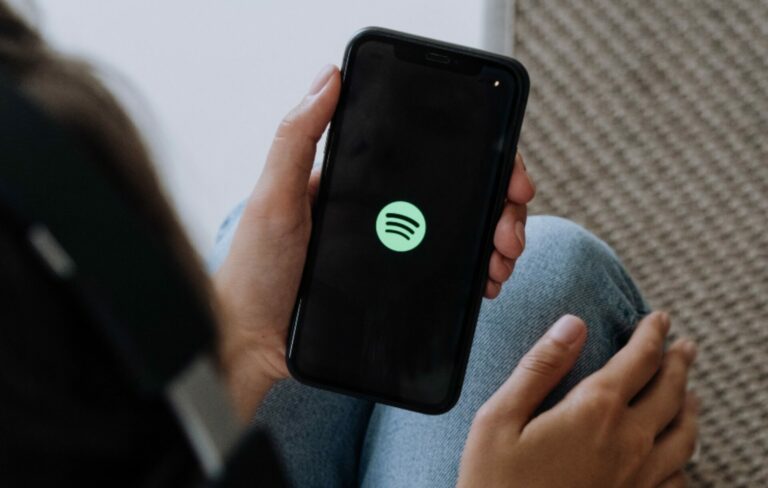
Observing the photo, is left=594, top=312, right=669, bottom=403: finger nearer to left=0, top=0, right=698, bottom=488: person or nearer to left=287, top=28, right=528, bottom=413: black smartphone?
left=0, top=0, right=698, bottom=488: person

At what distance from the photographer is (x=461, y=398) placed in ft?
2.04

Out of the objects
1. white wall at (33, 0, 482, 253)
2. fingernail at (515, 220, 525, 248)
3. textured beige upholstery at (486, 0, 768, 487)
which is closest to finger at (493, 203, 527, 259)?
fingernail at (515, 220, 525, 248)

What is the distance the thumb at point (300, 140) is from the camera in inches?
22.7

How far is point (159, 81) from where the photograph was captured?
1059 millimetres

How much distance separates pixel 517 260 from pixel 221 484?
47 centimetres

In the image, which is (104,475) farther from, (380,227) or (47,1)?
(47,1)

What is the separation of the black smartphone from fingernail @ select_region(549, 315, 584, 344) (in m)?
0.06

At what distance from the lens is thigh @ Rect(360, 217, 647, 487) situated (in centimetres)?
60

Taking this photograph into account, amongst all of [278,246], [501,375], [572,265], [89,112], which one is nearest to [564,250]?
[572,265]

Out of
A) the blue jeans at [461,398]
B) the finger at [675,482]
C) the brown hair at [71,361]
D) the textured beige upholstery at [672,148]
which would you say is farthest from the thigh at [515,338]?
the brown hair at [71,361]

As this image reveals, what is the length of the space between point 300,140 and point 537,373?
24 centimetres

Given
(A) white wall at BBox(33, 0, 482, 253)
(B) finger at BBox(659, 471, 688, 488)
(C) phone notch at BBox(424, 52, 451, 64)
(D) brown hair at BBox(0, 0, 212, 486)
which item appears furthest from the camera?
(A) white wall at BBox(33, 0, 482, 253)

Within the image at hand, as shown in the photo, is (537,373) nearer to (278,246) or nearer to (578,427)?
(578,427)

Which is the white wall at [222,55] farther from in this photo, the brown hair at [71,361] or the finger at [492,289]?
the brown hair at [71,361]
